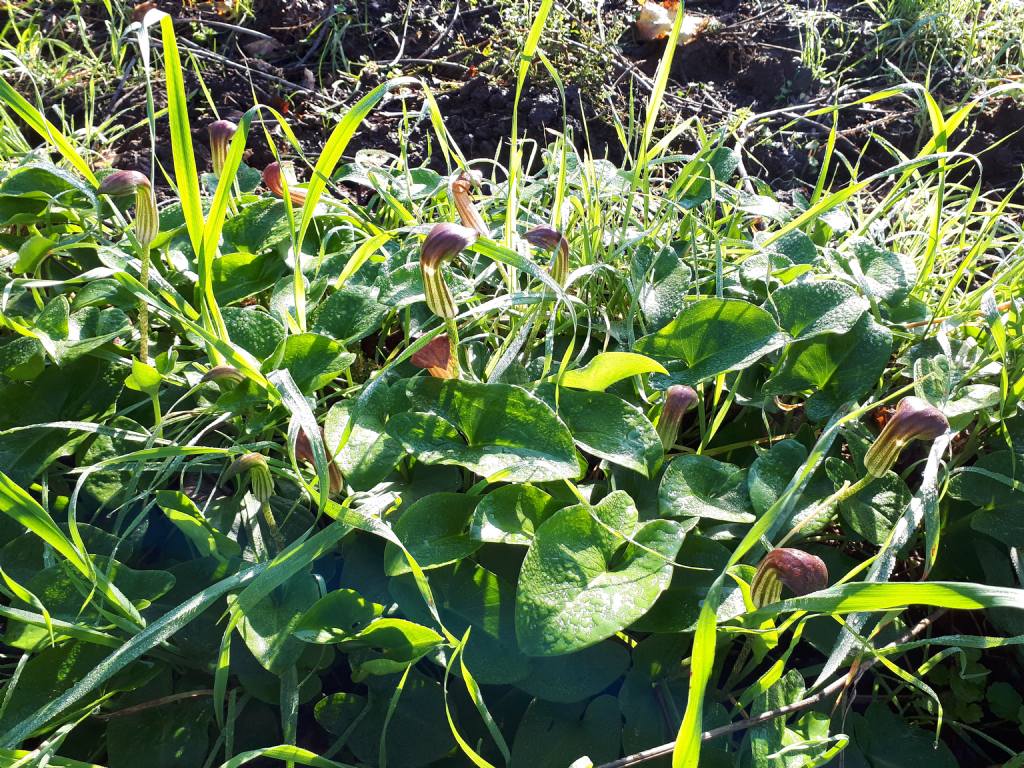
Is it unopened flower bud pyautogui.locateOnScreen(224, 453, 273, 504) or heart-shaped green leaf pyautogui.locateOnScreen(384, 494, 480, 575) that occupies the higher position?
unopened flower bud pyautogui.locateOnScreen(224, 453, 273, 504)

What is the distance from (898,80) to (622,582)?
1.99 m

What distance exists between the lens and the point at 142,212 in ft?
3.25

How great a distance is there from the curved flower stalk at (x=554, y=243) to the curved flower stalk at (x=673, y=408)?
0.61 ft

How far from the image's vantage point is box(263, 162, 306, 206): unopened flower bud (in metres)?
1.13

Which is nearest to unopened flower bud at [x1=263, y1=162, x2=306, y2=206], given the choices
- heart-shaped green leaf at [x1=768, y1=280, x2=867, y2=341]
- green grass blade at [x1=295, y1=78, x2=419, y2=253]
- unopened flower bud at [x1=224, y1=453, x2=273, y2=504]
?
green grass blade at [x1=295, y1=78, x2=419, y2=253]

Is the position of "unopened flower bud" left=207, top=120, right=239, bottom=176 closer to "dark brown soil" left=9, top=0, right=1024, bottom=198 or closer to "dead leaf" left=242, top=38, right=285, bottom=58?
"dark brown soil" left=9, top=0, right=1024, bottom=198

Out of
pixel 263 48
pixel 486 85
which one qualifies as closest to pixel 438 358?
pixel 486 85

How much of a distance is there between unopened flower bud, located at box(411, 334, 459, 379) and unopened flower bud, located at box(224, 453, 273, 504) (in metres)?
0.19

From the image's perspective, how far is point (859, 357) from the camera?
39.4 inches

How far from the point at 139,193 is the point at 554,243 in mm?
474

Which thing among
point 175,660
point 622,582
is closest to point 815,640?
point 622,582

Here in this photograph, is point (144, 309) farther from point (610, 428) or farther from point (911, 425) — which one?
point (911, 425)

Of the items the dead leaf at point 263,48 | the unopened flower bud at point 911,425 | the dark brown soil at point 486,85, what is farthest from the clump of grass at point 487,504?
the dead leaf at point 263,48

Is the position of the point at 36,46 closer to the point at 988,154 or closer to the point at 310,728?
the point at 310,728
